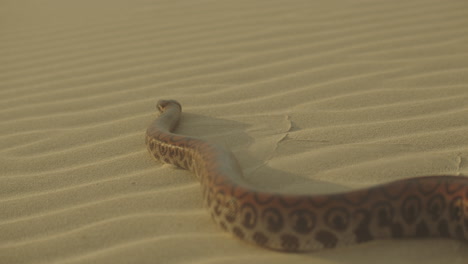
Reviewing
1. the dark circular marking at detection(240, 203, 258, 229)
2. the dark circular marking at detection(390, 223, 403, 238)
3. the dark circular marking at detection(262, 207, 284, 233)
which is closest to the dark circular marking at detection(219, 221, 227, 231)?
the dark circular marking at detection(240, 203, 258, 229)

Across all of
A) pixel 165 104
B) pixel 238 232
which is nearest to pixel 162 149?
pixel 165 104

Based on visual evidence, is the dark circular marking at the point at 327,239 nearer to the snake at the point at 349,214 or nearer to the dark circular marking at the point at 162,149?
the snake at the point at 349,214

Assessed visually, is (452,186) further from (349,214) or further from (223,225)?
(223,225)

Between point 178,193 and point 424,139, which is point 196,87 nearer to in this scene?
point 178,193

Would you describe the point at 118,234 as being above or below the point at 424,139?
below

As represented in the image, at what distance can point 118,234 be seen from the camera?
10.8 ft

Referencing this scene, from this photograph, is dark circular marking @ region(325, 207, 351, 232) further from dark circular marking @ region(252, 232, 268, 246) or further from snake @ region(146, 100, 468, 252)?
dark circular marking @ region(252, 232, 268, 246)

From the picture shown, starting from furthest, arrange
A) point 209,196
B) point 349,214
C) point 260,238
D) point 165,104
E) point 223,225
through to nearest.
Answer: point 165,104 → point 209,196 → point 223,225 → point 260,238 → point 349,214

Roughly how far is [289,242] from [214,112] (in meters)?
1.91

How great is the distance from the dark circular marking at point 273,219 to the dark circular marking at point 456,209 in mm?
837

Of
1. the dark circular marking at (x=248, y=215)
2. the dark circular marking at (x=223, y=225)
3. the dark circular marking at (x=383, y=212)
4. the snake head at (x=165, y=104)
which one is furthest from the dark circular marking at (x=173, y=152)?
the dark circular marking at (x=383, y=212)

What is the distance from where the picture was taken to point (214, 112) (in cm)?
475

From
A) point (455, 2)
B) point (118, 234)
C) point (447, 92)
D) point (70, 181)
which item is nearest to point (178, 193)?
point (118, 234)

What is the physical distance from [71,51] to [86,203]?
308 centimetres
